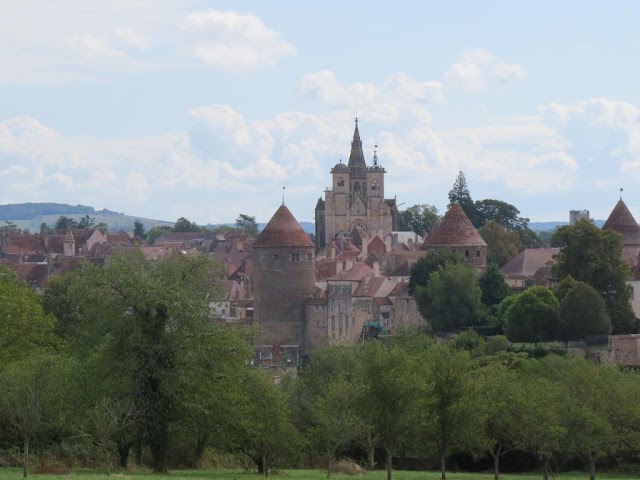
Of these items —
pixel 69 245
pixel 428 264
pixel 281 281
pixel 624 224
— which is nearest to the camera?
pixel 624 224

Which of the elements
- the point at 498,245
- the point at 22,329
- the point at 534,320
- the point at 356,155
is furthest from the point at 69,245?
the point at 22,329

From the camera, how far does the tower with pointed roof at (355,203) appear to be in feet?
500

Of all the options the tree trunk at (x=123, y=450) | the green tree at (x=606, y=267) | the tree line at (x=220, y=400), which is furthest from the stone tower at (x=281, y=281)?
the tree trunk at (x=123, y=450)

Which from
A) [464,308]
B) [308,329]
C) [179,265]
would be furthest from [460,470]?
[308,329]

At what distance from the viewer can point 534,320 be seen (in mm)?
76438

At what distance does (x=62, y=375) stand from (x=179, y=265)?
519 centimetres

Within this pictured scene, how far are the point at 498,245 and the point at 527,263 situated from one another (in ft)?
35.3

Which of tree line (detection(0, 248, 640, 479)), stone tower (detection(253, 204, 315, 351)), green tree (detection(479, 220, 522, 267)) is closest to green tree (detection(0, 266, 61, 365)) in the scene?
tree line (detection(0, 248, 640, 479))

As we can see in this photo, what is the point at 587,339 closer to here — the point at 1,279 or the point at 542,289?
the point at 542,289

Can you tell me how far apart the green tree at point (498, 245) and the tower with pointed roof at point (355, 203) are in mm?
33533

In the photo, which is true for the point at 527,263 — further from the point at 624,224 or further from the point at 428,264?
the point at 624,224

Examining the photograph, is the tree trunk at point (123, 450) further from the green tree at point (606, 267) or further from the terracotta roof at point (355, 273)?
the terracotta roof at point (355, 273)

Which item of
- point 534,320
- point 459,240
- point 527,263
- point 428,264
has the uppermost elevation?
point 459,240

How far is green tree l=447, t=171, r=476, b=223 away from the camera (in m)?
139
